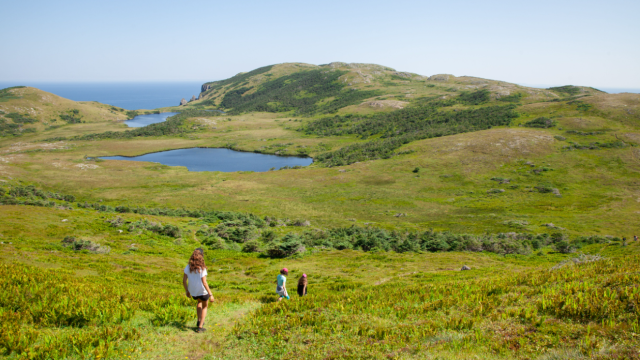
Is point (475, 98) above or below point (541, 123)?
above

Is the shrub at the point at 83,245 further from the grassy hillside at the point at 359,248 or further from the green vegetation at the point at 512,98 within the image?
the green vegetation at the point at 512,98

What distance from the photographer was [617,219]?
51375 mm

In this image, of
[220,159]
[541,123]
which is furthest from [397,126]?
[220,159]

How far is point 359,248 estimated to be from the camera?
36.0 m

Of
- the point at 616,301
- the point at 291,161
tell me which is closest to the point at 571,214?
the point at 616,301

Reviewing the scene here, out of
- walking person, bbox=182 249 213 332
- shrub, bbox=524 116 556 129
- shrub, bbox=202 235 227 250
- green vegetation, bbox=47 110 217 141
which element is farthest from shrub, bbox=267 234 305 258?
green vegetation, bbox=47 110 217 141

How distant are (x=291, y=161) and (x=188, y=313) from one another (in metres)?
121

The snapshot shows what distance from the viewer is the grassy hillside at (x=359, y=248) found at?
8.55 meters

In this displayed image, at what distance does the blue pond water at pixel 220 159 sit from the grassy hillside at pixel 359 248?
14523 millimetres

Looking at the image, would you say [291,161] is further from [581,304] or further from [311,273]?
[581,304]

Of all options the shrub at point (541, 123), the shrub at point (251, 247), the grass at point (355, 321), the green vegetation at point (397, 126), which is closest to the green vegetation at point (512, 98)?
the green vegetation at point (397, 126)

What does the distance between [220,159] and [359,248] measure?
356 feet

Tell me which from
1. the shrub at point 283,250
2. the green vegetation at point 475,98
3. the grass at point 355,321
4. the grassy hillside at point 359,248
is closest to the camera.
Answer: the grass at point 355,321

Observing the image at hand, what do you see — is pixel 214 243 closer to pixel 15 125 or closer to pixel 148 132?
pixel 148 132
